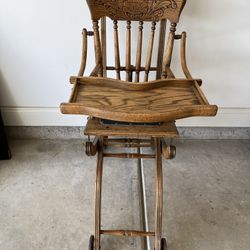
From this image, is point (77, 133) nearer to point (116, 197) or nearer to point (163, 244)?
point (116, 197)

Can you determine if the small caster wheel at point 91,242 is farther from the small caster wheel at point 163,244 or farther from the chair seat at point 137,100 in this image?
the chair seat at point 137,100

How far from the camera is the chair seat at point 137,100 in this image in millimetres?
811

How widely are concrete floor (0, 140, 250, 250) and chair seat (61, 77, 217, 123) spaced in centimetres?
63

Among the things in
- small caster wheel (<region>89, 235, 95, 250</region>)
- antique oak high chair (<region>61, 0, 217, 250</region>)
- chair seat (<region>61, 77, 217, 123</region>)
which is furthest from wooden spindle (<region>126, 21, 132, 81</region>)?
small caster wheel (<region>89, 235, 95, 250</region>)

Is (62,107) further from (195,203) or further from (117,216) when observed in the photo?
(195,203)

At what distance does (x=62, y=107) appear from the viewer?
0.82 metres

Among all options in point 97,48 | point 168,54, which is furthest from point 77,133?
point 168,54

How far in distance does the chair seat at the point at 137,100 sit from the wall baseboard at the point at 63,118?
29.9 inches

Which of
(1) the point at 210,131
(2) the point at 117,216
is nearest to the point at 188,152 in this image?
(1) the point at 210,131

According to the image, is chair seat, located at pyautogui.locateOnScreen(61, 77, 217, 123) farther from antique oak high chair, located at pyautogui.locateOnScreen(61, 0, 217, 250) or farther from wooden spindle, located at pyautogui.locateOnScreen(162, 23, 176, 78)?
wooden spindle, located at pyautogui.locateOnScreen(162, 23, 176, 78)

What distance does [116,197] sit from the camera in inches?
53.9

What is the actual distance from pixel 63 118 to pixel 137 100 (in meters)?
0.91

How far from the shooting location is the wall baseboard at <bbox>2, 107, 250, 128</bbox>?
1685mm

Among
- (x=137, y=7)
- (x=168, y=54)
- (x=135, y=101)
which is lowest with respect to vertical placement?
(x=135, y=101)
